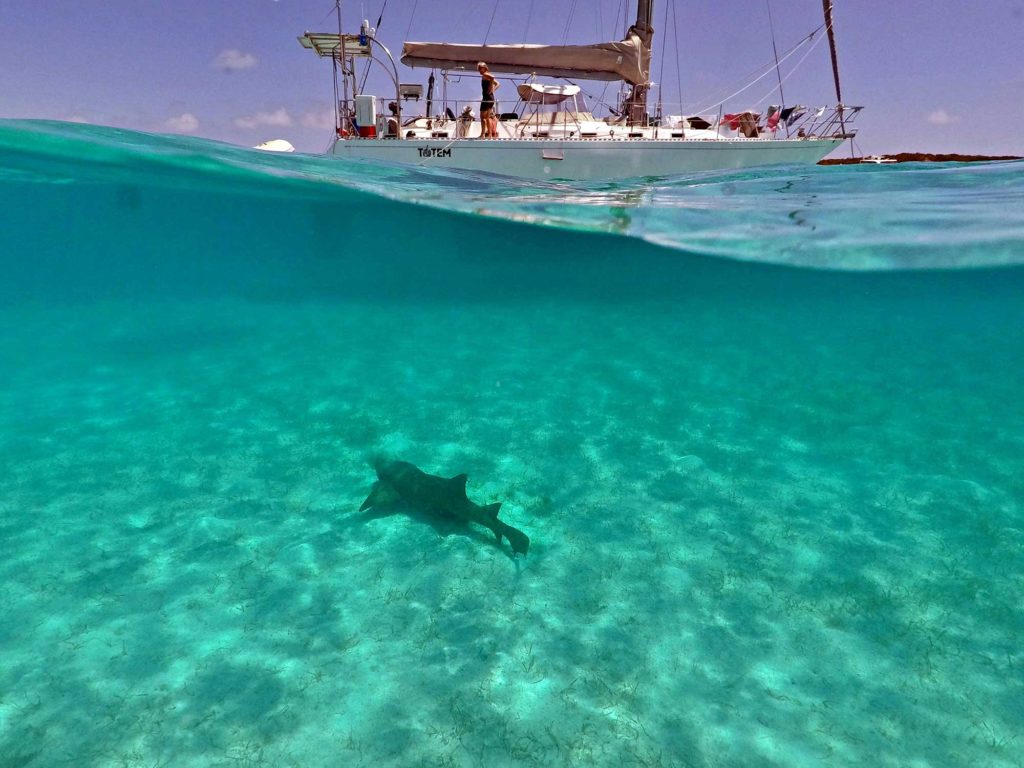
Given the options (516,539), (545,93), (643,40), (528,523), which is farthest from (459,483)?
(643,40)

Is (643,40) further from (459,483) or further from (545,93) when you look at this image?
(459,483)

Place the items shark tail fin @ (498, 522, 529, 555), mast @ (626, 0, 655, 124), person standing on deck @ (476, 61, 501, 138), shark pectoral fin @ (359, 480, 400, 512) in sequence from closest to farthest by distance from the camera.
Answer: shark tail fin @ (498, 522, 529, 555), shark pectoral fin @ (359, 480, 400, 512), person standing on deck @ (476, 61, 501, 138), mast @ (626, 0, 655, 124)

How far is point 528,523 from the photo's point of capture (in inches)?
234

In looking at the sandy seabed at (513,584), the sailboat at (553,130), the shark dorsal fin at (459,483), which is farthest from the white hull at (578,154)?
the shark dorsal fin at (459,483)

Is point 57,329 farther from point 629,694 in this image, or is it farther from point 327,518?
point 629,694

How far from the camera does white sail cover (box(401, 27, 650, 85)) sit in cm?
1706

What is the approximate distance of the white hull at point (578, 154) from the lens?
16.4 meters

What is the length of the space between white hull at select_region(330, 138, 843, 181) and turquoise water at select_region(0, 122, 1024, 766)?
1.81 meters

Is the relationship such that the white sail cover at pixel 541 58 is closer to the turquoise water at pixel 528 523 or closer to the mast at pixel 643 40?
the mast at pixel 643 40

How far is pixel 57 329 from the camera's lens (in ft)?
83.0

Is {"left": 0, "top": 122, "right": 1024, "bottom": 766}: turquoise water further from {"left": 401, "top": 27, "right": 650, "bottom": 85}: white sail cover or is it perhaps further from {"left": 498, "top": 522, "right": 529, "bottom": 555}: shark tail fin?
{"left": 401, "top": 27, "right": 650, "bottom": 85}: white sail cover

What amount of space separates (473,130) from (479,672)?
55.1 feet

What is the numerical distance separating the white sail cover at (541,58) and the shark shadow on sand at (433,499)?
51.6 feet

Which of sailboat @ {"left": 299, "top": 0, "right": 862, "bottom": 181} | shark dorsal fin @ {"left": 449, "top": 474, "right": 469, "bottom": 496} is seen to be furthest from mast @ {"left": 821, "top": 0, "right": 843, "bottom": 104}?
shark dorsal fin @ {"left": 449, "top": 474, "right": 469, "bottom": 496}
